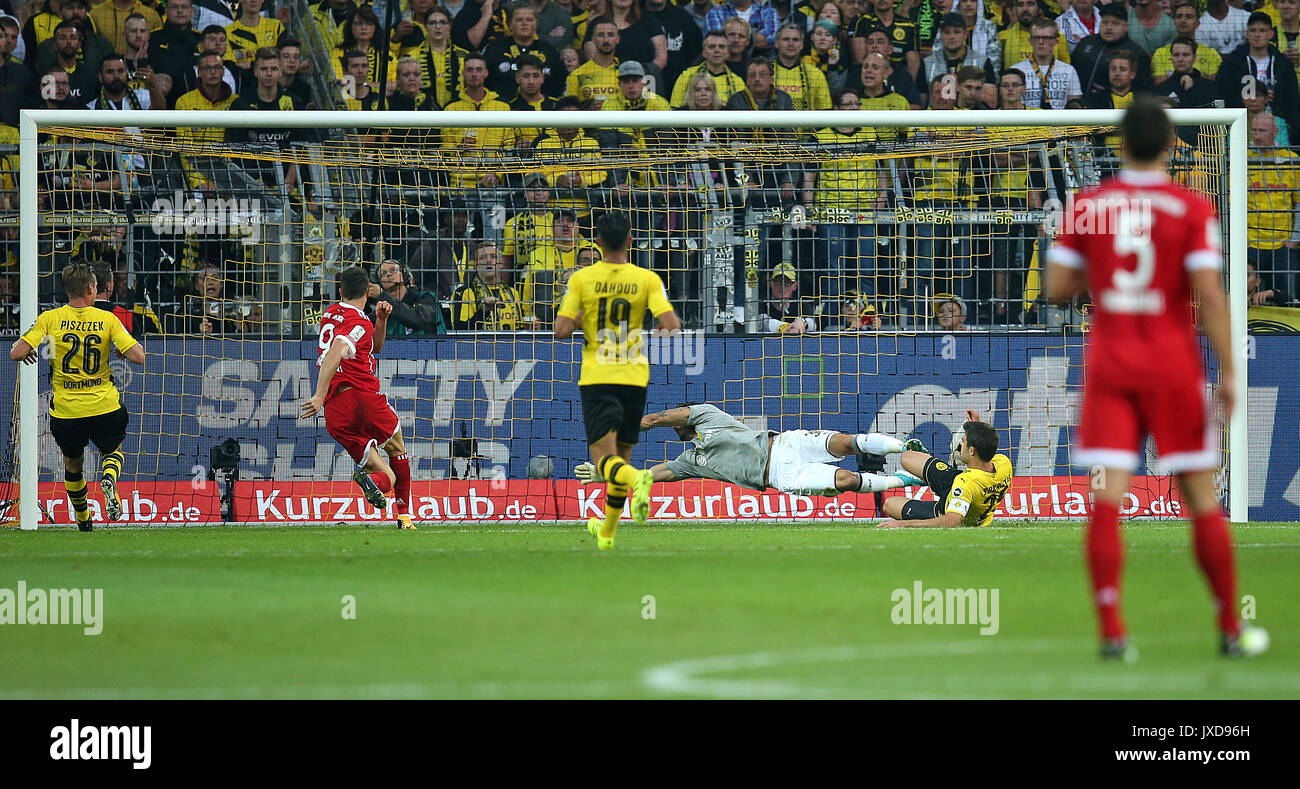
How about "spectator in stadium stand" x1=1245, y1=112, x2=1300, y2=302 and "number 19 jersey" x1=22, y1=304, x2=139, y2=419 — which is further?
"spectator in stadium stand" x1=1245, y1=112, x2=1300, y2=302

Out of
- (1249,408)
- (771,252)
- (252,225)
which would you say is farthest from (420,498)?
(1249,408)

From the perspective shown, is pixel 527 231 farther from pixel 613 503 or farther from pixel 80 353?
pixel 613 503

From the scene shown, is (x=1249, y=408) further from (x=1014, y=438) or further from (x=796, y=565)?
(x=796, y=565)

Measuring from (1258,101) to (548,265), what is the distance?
7401mm

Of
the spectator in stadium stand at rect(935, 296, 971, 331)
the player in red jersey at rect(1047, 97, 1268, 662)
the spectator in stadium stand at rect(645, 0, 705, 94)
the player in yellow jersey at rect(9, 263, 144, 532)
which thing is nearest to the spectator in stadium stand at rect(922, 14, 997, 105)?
the spectator in stadium stand at rect(645, 0, 705, 94)

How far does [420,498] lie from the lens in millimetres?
12188

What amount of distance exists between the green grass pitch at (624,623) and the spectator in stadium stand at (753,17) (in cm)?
793

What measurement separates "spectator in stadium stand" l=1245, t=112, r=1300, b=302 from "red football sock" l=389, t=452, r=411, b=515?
769cm

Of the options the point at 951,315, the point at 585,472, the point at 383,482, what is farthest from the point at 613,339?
the point at 951,315

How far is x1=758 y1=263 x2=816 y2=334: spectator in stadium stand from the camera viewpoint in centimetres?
1260

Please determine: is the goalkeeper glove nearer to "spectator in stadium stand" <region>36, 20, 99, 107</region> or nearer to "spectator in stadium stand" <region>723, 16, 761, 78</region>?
"spectator in stadium stand" <region>723, 16, 761, 78</region>

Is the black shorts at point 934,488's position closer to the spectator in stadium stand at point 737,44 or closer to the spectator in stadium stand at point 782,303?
the spectator in stadium stand at point 782,303

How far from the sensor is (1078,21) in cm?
1578

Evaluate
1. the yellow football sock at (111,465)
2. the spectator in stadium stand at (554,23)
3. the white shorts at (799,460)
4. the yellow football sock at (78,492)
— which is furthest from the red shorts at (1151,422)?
the spectator in stadium stand at (554,23)
